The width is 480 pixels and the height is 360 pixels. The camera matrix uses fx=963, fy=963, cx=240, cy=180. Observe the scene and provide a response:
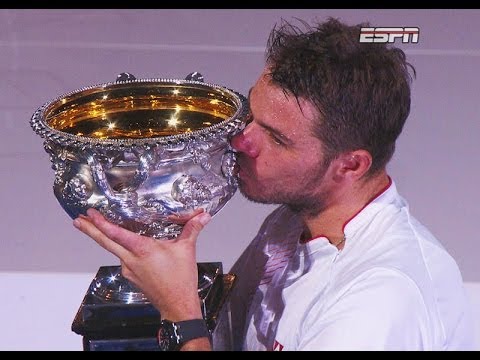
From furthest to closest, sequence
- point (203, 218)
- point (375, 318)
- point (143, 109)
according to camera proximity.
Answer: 1. point (143, 109)
2. point (203, 218)
3. point (375, 318)

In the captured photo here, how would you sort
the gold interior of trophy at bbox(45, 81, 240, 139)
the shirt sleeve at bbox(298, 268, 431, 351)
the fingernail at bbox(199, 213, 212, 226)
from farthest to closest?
1. the gold interior of trophy at bbox(45, 81, 240, 139)
2. the fingernail at bbox(199, 213, 212, 226)
3. the shirt sleeve at bbox(298, 268, 431, 351)

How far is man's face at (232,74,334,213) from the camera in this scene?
1317mm

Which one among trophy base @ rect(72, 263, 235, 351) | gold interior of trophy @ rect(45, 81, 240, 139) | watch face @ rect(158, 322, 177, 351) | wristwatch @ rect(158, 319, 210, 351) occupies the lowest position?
trophy base @ rect(72, 263, 235, 351)

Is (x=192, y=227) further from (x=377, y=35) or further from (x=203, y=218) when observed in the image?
(x=377, y=35)

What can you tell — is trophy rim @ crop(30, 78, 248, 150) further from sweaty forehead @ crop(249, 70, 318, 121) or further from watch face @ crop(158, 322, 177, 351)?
watch face @ crop(158, 322, 177, 351)

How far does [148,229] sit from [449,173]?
1.67 metres

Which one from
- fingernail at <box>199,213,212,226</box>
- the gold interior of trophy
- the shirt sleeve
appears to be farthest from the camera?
the gold interior of trophy

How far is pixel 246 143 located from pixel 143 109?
0.23 m

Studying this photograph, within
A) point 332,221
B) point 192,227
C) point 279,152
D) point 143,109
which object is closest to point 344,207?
point 332,221

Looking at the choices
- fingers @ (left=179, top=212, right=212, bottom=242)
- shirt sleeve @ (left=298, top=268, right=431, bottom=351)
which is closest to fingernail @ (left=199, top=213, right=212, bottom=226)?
fingers @ (left=179, top=212, right=212, bottom=242)

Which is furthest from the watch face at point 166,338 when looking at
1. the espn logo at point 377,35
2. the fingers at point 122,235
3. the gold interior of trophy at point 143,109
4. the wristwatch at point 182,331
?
the espn logo at point 377,35

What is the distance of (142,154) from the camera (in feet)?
4.03

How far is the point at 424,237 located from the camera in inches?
53.9

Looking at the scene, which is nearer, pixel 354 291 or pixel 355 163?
pixel 354 291
